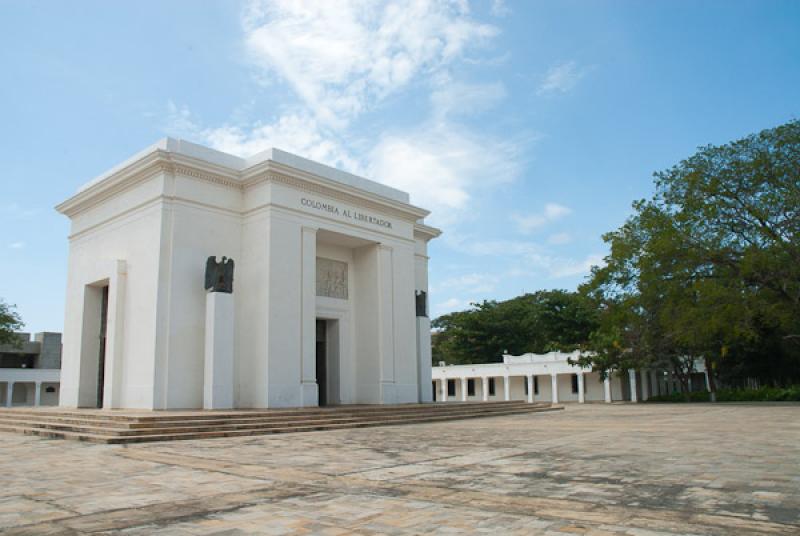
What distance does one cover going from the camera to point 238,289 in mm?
17781

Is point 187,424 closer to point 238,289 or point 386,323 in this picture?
point 238,289

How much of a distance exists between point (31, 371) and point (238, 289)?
27917 millimetres

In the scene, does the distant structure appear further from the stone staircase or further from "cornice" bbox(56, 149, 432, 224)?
the stone staircase

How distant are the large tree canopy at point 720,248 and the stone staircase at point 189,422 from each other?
10876mm

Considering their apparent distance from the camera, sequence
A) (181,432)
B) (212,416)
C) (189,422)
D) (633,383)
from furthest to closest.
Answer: (633,383) < (212,416) < (189,422) < (181,432)

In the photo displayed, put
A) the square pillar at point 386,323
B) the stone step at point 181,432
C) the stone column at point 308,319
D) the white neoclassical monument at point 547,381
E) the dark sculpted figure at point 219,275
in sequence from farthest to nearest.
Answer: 1. the white neoclassical monument at point 547,381
2. the square pillar at point 386,323
3. the stone column at point 308,319
4. the dark sculpted figure at point 219,275
5. the stone step at point 181,432

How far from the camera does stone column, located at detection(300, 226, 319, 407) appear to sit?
17438 mm

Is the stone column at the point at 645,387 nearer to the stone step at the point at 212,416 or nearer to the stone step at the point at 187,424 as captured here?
the stone step at the point at 212,416

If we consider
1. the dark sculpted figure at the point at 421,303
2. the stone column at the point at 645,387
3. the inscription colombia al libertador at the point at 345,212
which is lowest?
the stone column at the point at 645,387

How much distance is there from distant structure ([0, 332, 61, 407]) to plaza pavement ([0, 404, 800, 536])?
32673mm

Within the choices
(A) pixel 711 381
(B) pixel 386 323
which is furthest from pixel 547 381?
(B) pixel 386 323

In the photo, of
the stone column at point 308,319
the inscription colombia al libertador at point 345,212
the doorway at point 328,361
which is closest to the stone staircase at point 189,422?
the stone column at point 308,319

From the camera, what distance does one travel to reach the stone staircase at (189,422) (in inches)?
450

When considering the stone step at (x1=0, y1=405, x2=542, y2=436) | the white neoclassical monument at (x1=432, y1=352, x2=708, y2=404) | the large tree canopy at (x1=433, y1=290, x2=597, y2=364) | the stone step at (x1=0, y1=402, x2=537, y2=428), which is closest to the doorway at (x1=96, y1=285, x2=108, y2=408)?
the stone step at (x1=0, y1=402, x2=537, y2=428)
